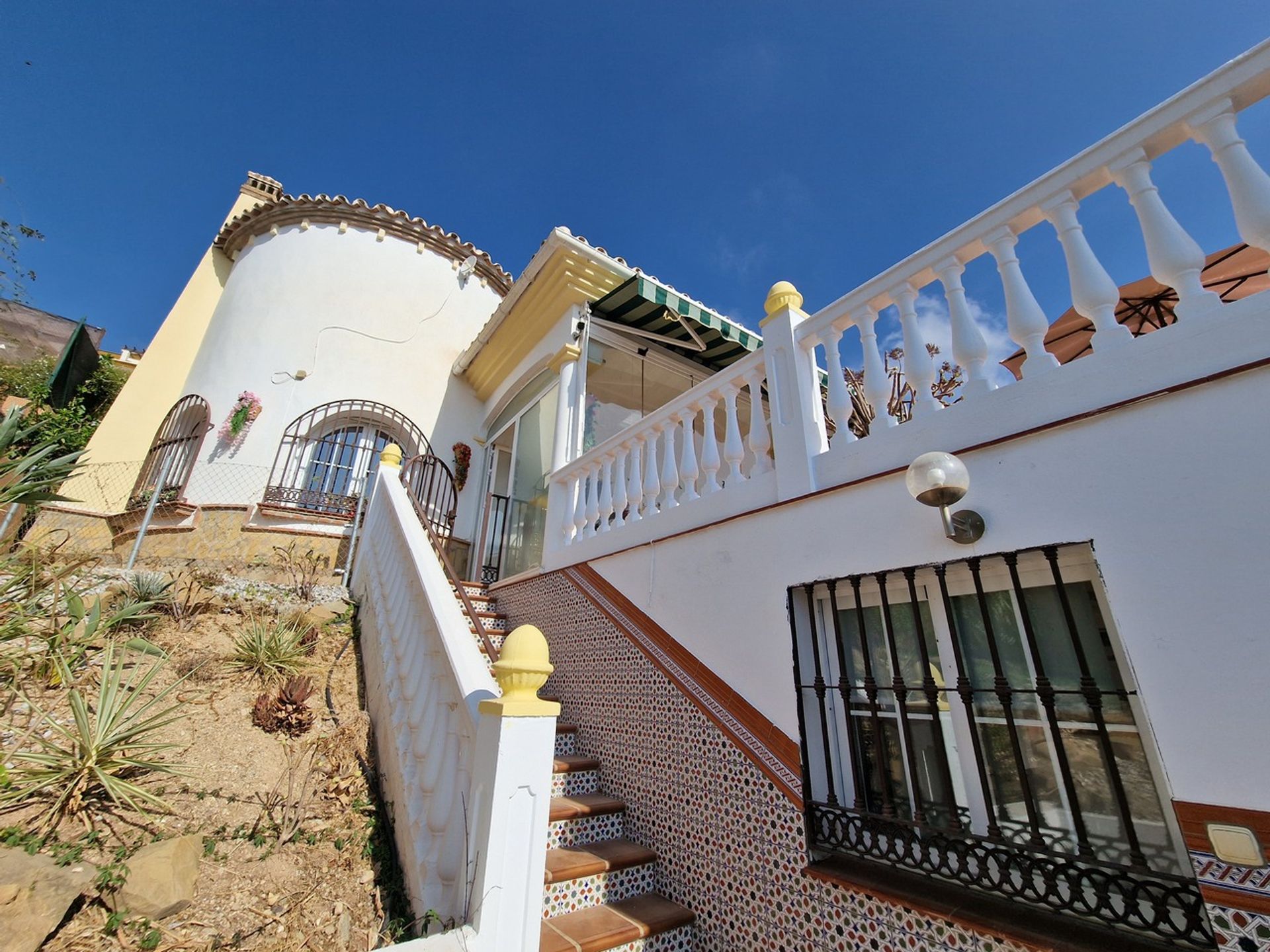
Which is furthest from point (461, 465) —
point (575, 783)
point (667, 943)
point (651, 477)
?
point (667, 943)

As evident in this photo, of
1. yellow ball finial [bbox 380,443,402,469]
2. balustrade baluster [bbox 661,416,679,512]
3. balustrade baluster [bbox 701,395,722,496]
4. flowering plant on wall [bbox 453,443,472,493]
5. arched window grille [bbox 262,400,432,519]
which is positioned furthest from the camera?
flowering plant on wall [bbox 453,443,472,493]

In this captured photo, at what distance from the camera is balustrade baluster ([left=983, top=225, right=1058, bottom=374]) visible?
2.14 m

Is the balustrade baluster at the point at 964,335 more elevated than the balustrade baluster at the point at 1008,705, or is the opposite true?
the balustrade baluster at the point at 964,335

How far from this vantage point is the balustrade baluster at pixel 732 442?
10.8 feet

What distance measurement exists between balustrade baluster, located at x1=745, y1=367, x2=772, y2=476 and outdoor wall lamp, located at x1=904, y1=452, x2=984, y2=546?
1.06 metres

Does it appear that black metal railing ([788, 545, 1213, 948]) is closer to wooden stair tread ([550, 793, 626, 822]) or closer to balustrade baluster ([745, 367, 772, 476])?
balustrade baluster ([745, 367, 772, 476])

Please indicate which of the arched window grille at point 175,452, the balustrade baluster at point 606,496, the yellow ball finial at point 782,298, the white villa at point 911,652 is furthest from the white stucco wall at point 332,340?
the yellow ball finial at point 782,298

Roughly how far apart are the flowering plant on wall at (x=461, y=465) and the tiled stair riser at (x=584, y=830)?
6365 millimetres

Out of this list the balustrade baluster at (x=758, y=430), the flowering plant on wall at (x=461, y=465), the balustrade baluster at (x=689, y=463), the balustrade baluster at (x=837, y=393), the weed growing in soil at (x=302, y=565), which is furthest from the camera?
the flowering plant on wall at (x=461, y=465)

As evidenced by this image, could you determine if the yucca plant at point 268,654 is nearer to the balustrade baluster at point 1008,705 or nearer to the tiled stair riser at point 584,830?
the tiled stair riser at point 584,830

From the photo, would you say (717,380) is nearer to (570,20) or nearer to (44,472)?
(44,472)

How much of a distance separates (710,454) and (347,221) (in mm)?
9508

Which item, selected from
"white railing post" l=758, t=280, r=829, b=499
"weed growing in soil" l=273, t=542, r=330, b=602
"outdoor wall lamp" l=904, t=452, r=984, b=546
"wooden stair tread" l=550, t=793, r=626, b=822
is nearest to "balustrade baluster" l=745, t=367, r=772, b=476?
"white railing post" l=758, t=280, r=829, b=499

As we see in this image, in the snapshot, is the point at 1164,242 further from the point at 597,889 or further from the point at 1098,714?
the point at 597,889
